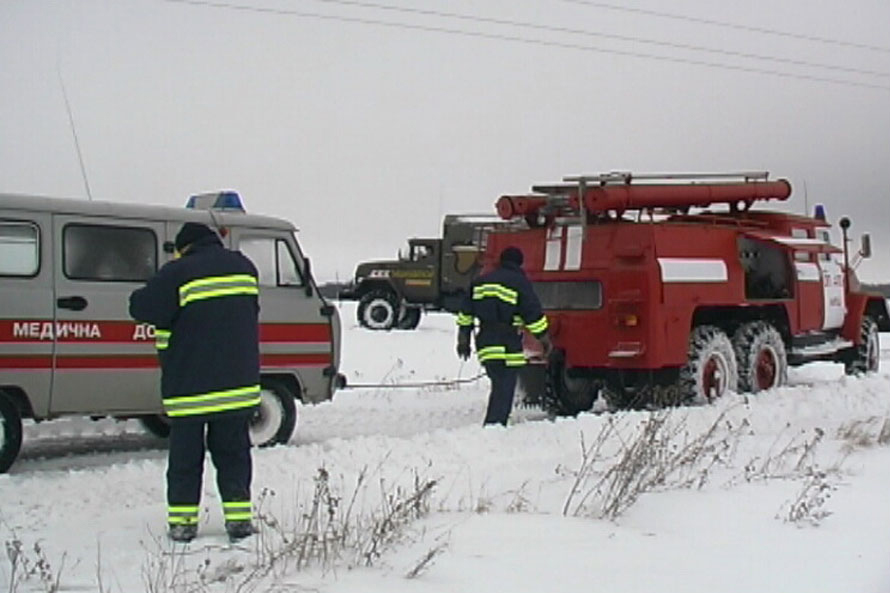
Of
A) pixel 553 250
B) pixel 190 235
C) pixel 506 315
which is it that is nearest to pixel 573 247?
pixel 553 250

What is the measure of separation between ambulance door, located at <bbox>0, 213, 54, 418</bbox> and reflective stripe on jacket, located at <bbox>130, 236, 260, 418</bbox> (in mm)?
2664

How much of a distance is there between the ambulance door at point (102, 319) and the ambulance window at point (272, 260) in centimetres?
92

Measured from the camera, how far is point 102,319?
857 cm

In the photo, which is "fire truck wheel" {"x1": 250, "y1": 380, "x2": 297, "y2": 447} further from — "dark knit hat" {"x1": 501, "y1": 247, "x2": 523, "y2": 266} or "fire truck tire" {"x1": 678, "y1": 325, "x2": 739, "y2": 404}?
"fire truck tire" {"x1": 678, "y1": 325, "x2": 739, "y2": 404}

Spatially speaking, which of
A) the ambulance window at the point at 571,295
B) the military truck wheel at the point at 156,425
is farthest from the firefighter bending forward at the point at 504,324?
the military truck wheel at the point at 156,425

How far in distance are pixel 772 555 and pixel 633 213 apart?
21.6 ft

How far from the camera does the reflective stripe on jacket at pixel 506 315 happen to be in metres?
10.2

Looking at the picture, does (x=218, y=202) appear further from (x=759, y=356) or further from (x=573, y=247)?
(x=759, y=356)

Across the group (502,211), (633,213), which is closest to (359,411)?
(502,211)

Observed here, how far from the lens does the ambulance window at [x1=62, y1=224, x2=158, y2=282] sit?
8570mm

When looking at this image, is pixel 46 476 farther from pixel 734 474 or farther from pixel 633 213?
pixel 633 213

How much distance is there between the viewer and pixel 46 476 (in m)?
8.04

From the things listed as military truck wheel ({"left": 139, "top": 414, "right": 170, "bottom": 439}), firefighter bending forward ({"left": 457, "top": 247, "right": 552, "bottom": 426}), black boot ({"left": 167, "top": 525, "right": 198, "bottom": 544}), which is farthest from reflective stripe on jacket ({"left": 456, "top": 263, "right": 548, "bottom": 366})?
black boot ({"left": 167, "top": 525, "right": 198, "bottom": 544})

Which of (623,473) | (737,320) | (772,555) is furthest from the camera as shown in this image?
(737,320)
